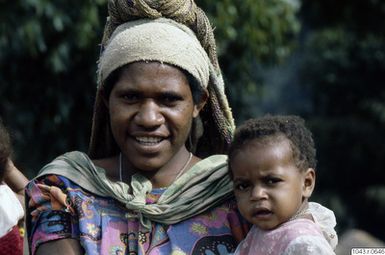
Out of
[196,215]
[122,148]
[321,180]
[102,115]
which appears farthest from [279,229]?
[321,180]

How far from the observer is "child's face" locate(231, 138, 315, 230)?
3.73 metres

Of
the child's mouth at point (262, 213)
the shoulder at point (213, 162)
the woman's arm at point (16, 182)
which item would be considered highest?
the shoulder at point (213, 162)

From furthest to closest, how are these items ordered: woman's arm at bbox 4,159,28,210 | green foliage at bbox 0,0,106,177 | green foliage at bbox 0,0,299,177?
1. green foliage at bbox 0,0,106,177
2. green foliage at bbox 0,0,299,177
3. woman's arm at bbox 4,159,28,210

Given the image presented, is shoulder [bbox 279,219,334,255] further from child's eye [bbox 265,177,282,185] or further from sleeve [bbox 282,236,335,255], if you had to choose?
child's eye [bbox 265,177,282,185]

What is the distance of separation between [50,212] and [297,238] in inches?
36.9

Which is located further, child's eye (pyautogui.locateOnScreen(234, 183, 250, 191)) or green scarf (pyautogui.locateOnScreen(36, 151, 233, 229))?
green scarf (pyautogui.locateOnScreen(36, 151, 233, 229))

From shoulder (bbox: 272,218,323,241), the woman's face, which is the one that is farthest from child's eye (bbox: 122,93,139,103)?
shoulder (bbox: 272,218,323,241)

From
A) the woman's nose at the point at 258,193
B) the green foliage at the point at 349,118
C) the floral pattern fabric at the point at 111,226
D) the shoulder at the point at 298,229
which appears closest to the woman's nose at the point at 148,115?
the floral pattern fabric at the point at 111,226

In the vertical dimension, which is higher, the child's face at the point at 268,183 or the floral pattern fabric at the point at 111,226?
the child's face at the point at 268,183

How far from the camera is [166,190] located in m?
4.08

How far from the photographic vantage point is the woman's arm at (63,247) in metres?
3.92

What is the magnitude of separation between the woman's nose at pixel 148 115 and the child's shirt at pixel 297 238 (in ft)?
1.72

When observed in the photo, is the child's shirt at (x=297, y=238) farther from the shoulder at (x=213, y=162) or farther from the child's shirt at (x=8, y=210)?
the child's shirt at (x=8, y=210)

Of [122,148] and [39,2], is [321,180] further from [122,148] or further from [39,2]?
[122,148]
